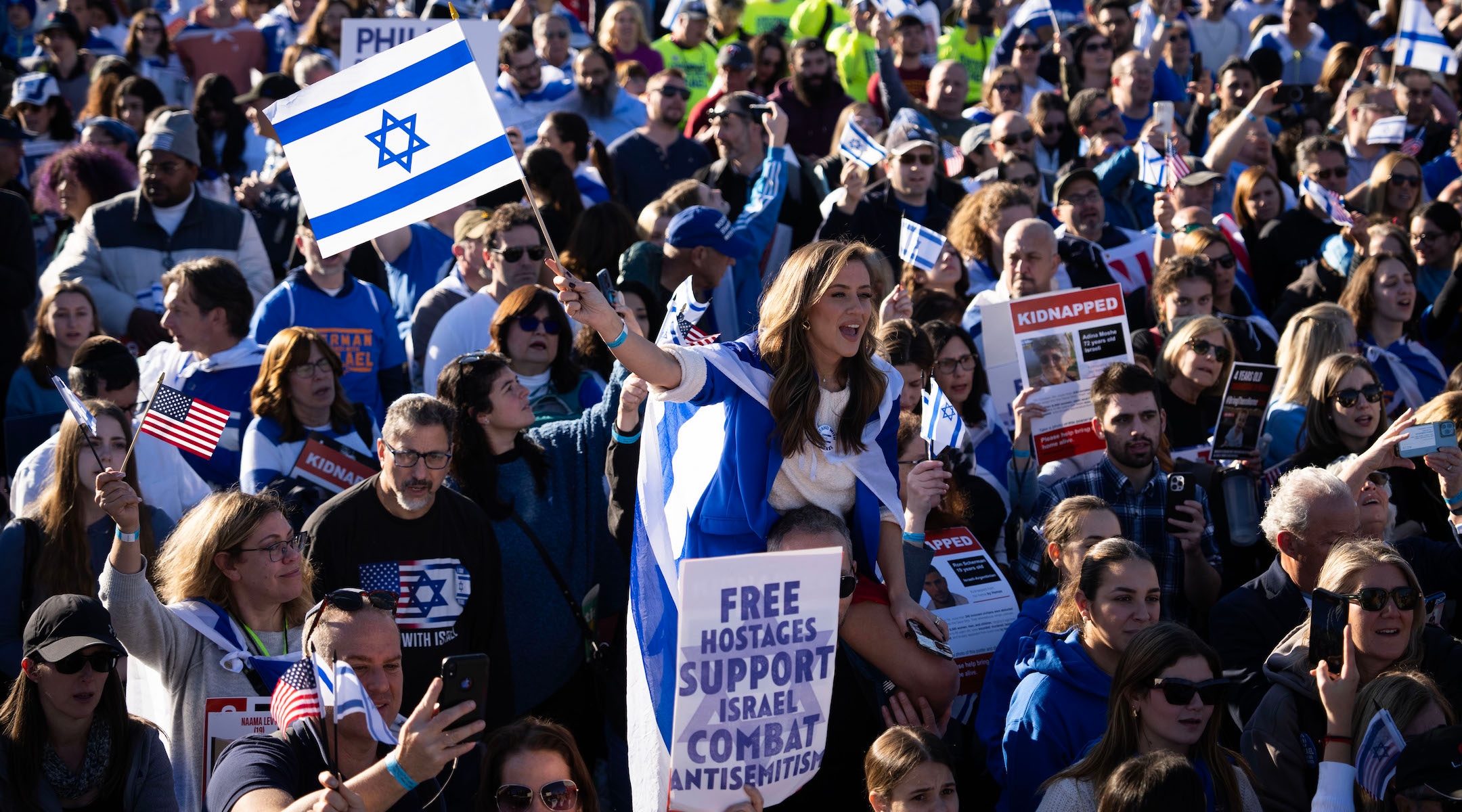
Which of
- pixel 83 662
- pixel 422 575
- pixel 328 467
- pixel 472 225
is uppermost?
pixel 472 225

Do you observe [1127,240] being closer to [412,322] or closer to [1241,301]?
[1241,301]

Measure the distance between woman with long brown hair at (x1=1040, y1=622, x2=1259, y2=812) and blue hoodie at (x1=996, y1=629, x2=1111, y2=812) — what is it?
0.27 meters

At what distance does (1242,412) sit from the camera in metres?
6.66

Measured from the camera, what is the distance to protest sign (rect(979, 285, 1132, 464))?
6.76 meters

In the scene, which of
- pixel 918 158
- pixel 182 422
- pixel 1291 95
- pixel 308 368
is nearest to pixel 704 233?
pixel 918 158

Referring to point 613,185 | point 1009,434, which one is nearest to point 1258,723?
point 1009,434

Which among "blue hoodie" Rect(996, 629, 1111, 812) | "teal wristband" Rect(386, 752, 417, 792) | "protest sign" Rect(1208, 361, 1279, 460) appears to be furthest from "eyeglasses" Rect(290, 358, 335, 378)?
"protest sign" Rect(1208, 361, 1279, 460)

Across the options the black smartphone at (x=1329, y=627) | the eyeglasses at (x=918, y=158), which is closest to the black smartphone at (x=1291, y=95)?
the eyeglasses at (x=918, y=158)

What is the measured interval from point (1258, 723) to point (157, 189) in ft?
19.9

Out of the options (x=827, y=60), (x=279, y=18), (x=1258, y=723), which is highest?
(x=279, y=18)

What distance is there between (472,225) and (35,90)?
14.7 feet

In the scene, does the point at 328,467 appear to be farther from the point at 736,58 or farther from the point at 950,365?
the point at 736,58

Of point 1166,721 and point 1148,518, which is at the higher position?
point 1166,721

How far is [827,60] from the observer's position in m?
11.2
